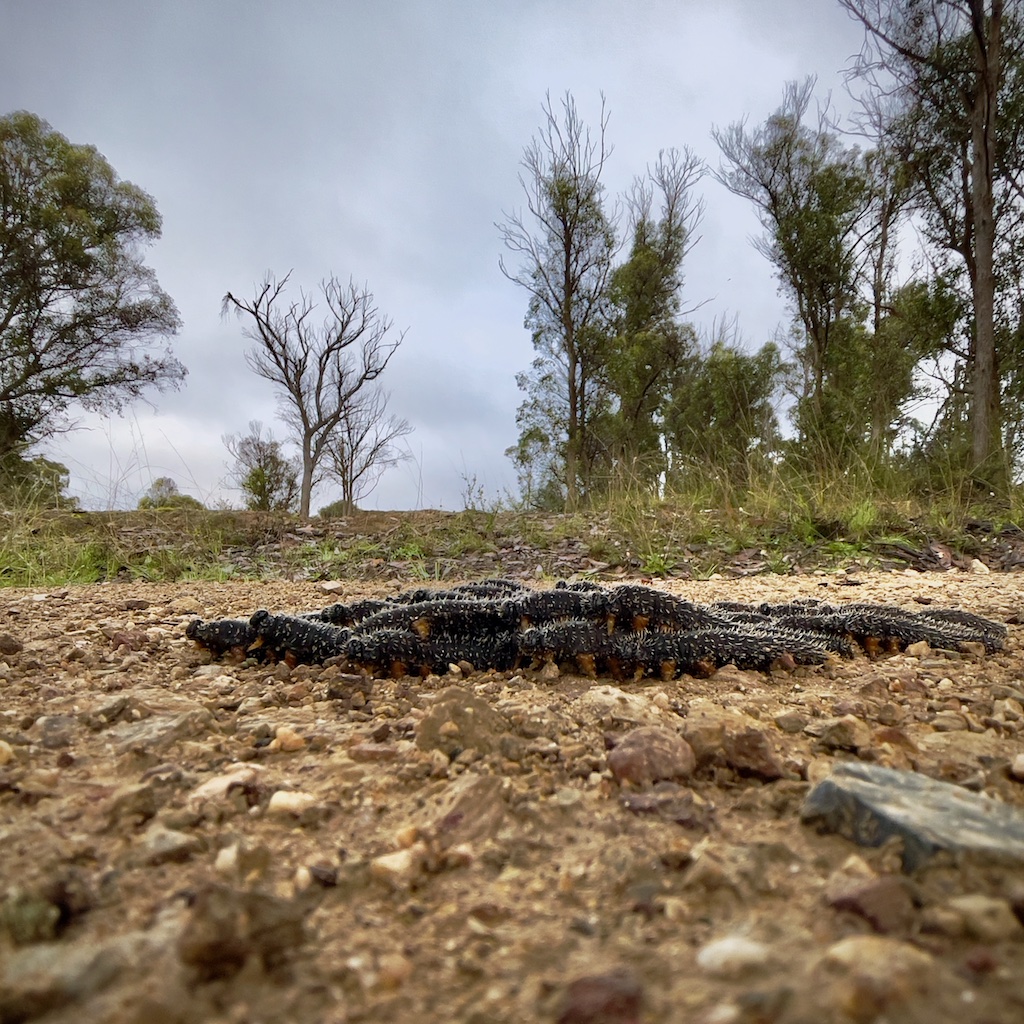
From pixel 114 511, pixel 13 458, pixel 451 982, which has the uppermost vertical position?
pixel 13 458

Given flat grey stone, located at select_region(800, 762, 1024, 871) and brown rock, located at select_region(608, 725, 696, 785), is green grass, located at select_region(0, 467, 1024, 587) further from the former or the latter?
flat grey stone, located at select_region(800, 762, 1024, 871)

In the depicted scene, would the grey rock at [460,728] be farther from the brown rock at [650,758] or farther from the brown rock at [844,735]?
the brown rock at [844,735]

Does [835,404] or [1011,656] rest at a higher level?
[835,404]

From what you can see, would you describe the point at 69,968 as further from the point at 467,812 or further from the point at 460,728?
the point at 460,728

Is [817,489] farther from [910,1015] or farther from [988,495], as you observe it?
[910,1015]

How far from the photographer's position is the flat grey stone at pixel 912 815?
0.72 metres

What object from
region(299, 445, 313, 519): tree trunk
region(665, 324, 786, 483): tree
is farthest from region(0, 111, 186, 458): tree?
region(665, 324, 786, 483): tree

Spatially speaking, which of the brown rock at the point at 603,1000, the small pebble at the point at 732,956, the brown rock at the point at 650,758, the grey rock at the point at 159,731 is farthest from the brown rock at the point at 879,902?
the grey rock at the point at 159,731

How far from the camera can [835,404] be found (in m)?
12.4

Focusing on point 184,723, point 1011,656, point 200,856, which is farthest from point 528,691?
point 1011,656

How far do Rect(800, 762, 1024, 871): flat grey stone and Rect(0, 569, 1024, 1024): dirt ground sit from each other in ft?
0.07

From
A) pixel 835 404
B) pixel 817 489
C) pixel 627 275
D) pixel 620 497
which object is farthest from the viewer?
pixel 627 275

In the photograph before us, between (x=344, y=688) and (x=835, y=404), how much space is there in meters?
13.1

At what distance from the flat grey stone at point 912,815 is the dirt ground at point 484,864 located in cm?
2
